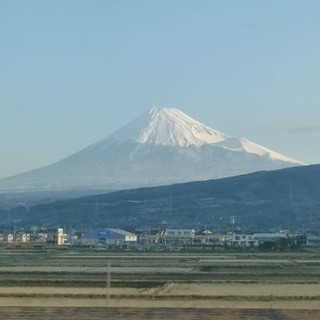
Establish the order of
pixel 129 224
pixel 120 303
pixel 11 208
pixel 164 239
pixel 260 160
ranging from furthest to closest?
pixel 260 160, pixel 11 208, pixel 129 224, pixel 164 239, pixel 120 303

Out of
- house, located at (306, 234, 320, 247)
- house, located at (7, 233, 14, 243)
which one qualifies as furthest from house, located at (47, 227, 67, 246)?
house, located at (306, 234, 320, 247)

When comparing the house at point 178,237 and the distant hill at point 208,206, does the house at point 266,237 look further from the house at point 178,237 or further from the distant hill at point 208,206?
the distant hill at point 208,206

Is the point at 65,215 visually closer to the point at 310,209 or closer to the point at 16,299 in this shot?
the point at 310,209

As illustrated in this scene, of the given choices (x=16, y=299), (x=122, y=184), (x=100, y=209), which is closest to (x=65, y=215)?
(x=100, y=209)

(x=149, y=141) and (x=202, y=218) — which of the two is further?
(x=149, y=141)

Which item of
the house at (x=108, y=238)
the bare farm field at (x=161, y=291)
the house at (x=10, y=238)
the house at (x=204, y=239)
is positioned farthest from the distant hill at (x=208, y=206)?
the bare farm field at (x=161, y=291)

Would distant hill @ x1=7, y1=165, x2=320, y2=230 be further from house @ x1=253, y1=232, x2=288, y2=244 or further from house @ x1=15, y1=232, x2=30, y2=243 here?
house @ x1=253, y1=232, x2=288, y2=244
